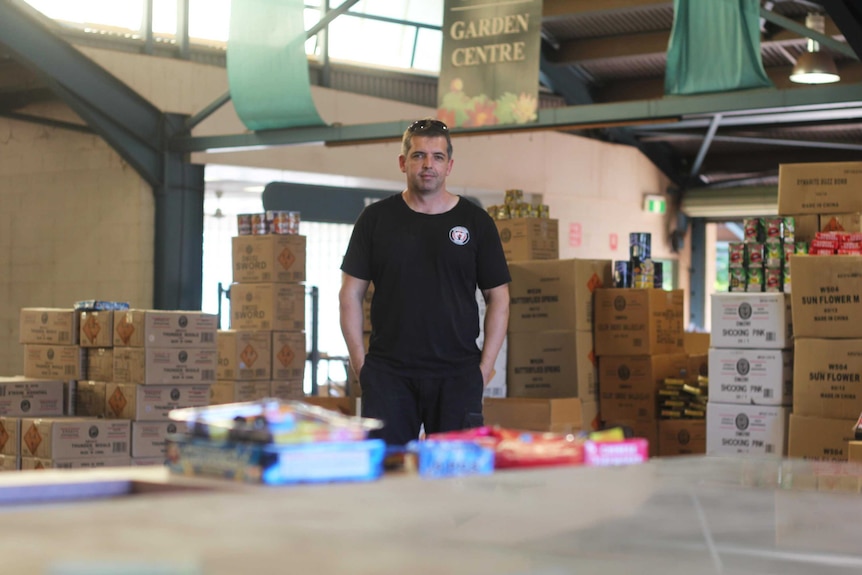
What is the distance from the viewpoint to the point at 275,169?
1004 cm

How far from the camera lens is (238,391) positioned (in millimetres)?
8172

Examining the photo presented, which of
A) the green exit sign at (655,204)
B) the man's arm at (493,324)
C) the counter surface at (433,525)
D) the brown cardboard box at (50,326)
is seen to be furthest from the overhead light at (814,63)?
the counter surface at (433,525)

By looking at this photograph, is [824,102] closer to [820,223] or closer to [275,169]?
[820,223]

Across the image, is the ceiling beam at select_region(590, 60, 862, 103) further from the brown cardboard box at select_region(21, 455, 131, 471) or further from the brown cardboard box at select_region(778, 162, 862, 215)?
the brown cardboard box at select_region(21, 455, 131, 471)

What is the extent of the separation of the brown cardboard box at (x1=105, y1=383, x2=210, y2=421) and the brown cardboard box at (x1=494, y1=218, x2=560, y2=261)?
7.06 ft

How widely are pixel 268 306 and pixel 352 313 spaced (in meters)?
4.98

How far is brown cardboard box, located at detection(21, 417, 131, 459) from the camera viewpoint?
5.86m

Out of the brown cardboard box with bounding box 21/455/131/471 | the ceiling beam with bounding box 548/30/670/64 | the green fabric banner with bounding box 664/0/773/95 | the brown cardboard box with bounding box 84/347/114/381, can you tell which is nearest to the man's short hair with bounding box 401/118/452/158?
the brown cardboard box with bounding box 21/455/131/471

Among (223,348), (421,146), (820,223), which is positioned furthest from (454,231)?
(223,348)

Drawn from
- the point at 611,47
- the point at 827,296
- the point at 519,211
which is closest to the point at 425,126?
the point at 827,296

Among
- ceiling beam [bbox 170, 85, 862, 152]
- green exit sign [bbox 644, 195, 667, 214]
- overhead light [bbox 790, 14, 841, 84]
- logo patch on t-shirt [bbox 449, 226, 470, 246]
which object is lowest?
logo patch on t-shirt [bbox 449, 226, 470, 246]

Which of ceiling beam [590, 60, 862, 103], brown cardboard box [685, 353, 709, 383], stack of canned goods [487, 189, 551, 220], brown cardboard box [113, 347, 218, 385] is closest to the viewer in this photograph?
brown cardboard box [113, 347, 218, 385]

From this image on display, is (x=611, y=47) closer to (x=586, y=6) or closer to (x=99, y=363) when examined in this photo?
(x=586, y=6)

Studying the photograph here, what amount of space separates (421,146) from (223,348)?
5.35m
